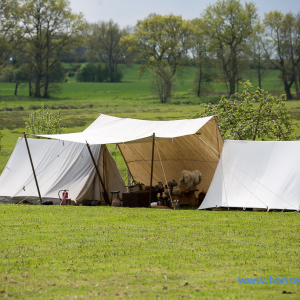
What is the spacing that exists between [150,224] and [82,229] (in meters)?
1.35

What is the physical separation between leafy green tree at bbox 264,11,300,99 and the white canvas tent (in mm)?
47814

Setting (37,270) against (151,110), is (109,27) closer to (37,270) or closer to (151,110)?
(151,110)

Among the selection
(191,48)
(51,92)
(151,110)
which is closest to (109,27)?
(191,48)

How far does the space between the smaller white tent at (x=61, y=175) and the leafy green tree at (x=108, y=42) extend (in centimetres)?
7154

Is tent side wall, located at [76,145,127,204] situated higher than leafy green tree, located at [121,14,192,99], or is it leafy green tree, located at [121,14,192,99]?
leafy green tree, located at [121,14,192,99]

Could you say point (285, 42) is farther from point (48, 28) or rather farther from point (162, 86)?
point (48, 28)

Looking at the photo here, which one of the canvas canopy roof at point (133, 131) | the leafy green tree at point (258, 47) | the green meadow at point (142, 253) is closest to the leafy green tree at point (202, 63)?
the leafy green tree at point (258, 47)

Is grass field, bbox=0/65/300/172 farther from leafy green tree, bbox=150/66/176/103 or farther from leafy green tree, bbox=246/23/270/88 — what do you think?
leafy green tree, bbox=246/23/270/88

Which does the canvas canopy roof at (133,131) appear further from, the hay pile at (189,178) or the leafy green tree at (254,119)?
the leafy green tree at (254,119)

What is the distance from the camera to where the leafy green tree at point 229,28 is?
57.0m

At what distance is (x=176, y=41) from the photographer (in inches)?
2530

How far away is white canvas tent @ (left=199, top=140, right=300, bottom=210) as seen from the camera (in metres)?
10.2

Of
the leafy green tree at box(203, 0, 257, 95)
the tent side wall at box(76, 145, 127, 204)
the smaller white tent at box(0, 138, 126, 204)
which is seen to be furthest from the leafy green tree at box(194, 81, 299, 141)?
the leafy green tree at box(203, 0, 257, 95)

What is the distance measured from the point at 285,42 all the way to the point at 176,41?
608 inches
